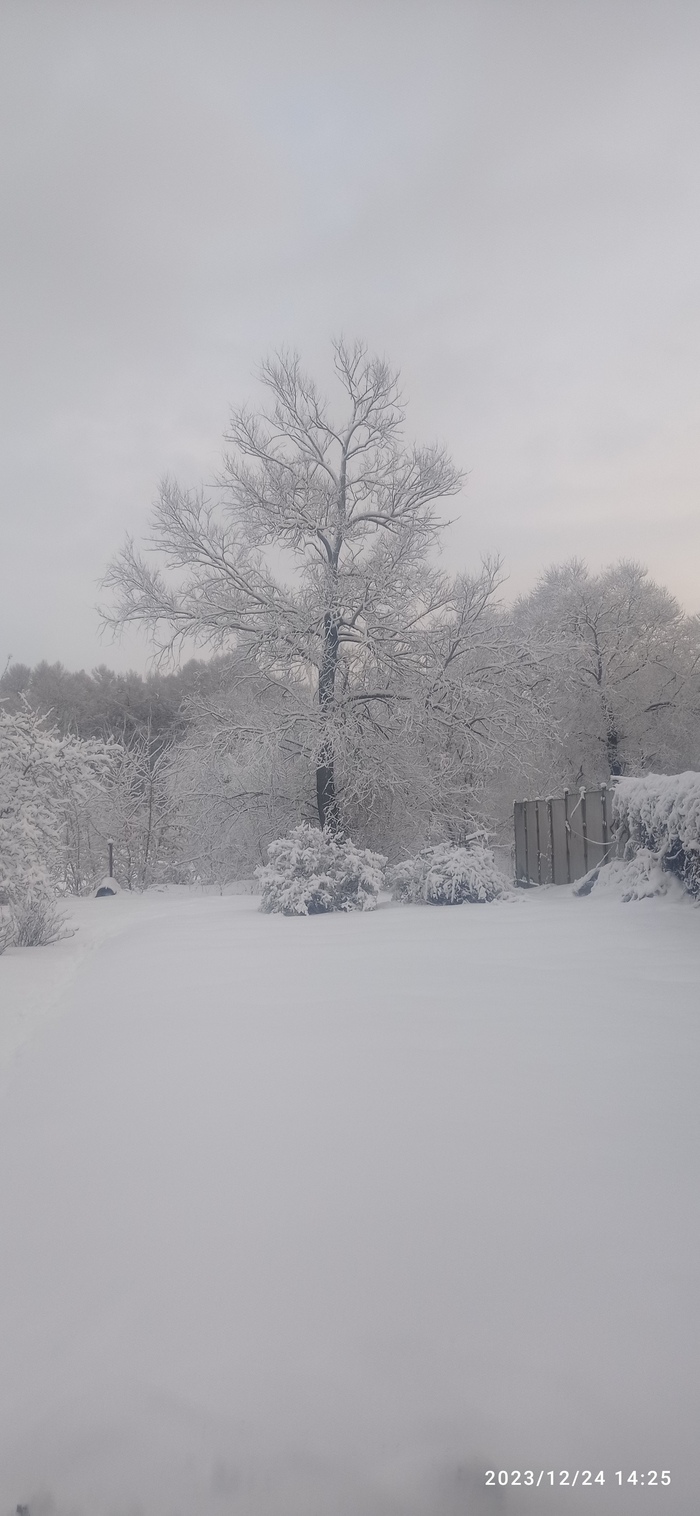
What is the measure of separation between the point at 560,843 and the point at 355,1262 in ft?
29.5

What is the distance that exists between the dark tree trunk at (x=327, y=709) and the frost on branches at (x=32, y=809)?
13.6 ft

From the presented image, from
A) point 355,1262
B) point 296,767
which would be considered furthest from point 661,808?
point 296,767

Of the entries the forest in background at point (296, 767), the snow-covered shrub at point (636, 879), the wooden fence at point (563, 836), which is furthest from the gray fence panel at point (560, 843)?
the snow-covered shrub at point (636, 879)

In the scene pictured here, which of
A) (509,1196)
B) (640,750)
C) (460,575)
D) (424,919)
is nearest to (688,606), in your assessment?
(640,750)

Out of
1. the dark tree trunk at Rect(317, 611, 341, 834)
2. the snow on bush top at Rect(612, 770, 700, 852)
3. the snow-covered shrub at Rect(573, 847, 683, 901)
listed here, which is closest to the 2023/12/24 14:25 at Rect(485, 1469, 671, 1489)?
the snow on bush top at Rect(612, 770, 700, 852)

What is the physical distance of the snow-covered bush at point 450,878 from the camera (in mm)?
8273

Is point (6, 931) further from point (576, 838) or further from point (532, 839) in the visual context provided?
point (532, 839)

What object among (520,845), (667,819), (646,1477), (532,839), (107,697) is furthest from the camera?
(107,697)

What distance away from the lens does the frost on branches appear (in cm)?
711

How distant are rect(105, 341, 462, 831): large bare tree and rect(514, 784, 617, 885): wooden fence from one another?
2.80m

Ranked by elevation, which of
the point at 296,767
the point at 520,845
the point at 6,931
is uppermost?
the point at 296,767

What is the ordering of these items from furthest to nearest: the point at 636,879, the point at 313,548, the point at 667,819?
the point at 313,548 < the point at 636,879 < the point at 667,819

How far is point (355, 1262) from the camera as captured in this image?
Result: 152 cm

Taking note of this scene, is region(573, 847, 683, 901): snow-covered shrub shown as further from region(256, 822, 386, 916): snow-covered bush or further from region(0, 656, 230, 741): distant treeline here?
region(0, 656, 230, 741): distant treeline
